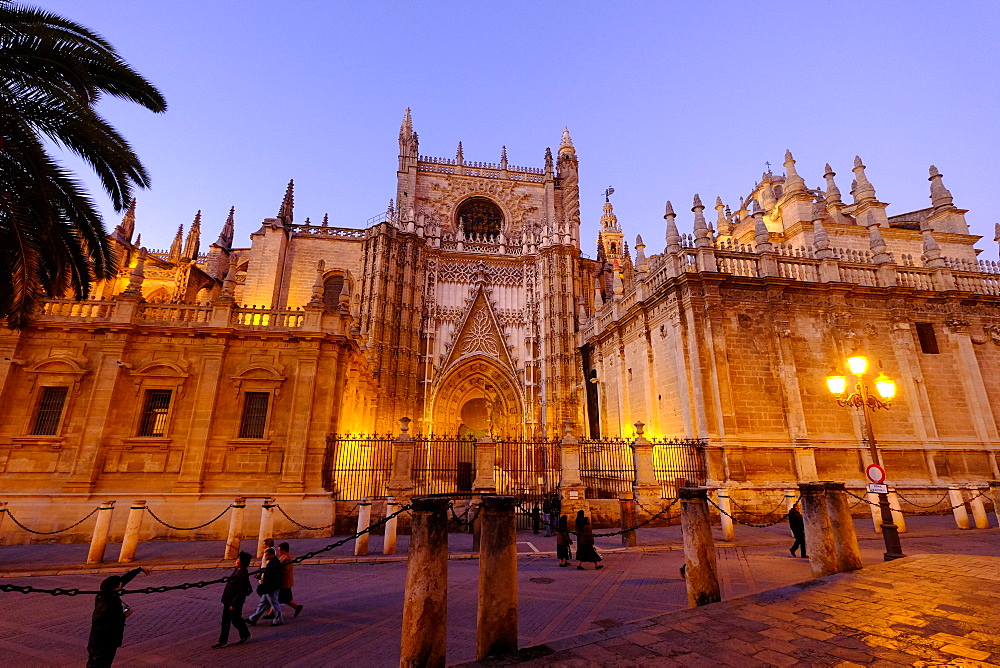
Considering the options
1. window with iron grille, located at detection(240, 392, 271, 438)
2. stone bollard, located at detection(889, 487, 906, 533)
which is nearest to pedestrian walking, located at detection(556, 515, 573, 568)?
stone bollard, located at detection(889, 487, 906, 533)

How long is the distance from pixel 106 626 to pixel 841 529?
9358 mm

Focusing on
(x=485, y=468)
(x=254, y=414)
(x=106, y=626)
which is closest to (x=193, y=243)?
(x=254, y=414)

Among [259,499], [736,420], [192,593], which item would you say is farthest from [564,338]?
[192,593]

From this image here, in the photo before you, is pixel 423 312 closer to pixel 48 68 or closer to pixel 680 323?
pixel 680 323

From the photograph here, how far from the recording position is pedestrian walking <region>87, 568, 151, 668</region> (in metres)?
3.77

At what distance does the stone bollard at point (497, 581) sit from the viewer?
4035 mm

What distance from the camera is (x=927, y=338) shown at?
16.9 metres

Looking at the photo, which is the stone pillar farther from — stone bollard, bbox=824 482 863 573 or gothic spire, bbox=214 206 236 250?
gothic spire, bbox=214 206 236 250

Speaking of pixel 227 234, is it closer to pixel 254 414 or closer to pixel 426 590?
pixel 254 414

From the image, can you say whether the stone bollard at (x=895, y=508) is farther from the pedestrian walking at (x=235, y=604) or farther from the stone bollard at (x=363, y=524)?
the pedestrian walking at (x=235, y=604)

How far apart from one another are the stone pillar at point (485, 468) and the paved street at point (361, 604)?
2040 mm

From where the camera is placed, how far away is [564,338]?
89.0 feet

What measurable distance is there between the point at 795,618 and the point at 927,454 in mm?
15504

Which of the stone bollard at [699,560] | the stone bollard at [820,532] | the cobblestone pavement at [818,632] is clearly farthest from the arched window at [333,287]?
the cobblestone pavement at [818,632]
